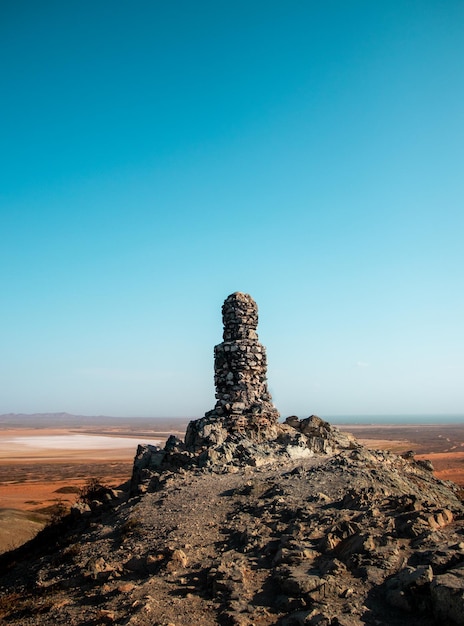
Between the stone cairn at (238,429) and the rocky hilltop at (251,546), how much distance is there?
0.27 ft

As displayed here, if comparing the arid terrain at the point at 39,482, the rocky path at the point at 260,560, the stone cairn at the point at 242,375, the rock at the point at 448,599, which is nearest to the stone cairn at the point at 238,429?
the stone cairn at the point at 242,375

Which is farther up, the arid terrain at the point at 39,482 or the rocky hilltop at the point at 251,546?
the rocky hilltop at the point at 251,546

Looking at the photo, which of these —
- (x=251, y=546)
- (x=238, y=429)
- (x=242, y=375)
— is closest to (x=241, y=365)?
(x=242, y=375)

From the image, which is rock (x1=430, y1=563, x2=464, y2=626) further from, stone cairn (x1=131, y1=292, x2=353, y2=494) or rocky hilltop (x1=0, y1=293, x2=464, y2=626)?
stone cairn (x1=131, y1=292, x2=353, y2=494)

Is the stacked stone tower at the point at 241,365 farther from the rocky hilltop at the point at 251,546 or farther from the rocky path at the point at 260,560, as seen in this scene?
the rocky path at the point at 260,560

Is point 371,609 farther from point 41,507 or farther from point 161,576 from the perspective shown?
point 41,507

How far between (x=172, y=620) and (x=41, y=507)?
29549 millimetres

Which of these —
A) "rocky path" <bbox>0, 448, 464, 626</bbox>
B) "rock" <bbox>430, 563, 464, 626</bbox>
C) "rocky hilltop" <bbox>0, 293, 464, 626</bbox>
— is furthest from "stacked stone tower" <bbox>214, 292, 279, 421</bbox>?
"rock" <bbox>430, 563, 464, 626</bbox>

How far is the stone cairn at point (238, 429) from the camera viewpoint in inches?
627

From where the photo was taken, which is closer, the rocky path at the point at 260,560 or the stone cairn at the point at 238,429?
the rocky path at the point at 260,560

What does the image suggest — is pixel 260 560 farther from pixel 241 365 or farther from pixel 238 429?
pixel 241 365

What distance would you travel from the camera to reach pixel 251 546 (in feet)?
31.1

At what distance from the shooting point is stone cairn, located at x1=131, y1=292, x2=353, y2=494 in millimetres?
15938

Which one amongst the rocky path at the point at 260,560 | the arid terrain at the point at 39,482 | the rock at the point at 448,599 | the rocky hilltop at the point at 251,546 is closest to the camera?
the rock at the point at 448,599
